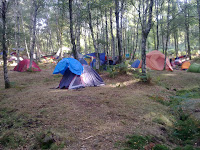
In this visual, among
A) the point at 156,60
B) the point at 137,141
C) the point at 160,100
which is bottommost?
the point at 137,141

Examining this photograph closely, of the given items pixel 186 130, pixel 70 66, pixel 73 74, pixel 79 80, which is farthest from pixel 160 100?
pixel 70 66

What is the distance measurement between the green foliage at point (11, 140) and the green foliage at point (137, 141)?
237 centimetres

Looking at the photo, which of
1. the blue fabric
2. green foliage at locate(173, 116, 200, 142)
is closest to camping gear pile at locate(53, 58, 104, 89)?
the blue fabric

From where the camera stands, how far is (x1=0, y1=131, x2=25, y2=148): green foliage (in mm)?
3559

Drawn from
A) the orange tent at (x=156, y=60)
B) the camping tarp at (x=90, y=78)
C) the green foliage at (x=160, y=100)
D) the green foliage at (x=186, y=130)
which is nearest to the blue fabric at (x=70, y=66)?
the camping tarp at (x=90, y=78)

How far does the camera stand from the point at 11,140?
3682 mm

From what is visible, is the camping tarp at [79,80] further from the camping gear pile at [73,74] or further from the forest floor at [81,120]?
the forest floor at [81,120]

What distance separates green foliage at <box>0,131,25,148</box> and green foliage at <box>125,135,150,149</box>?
2369 millimetres

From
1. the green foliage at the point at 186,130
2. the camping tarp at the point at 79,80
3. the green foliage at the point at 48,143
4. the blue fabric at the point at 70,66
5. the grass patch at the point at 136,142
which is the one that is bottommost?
the green foliage at the point at 186,130

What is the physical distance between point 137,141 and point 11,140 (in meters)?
2.85

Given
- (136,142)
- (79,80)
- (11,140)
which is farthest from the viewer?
(79,80)

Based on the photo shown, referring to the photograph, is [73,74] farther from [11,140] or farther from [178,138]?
[178,138]

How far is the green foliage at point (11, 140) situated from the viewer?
3.56 metres

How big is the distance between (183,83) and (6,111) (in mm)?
9811
